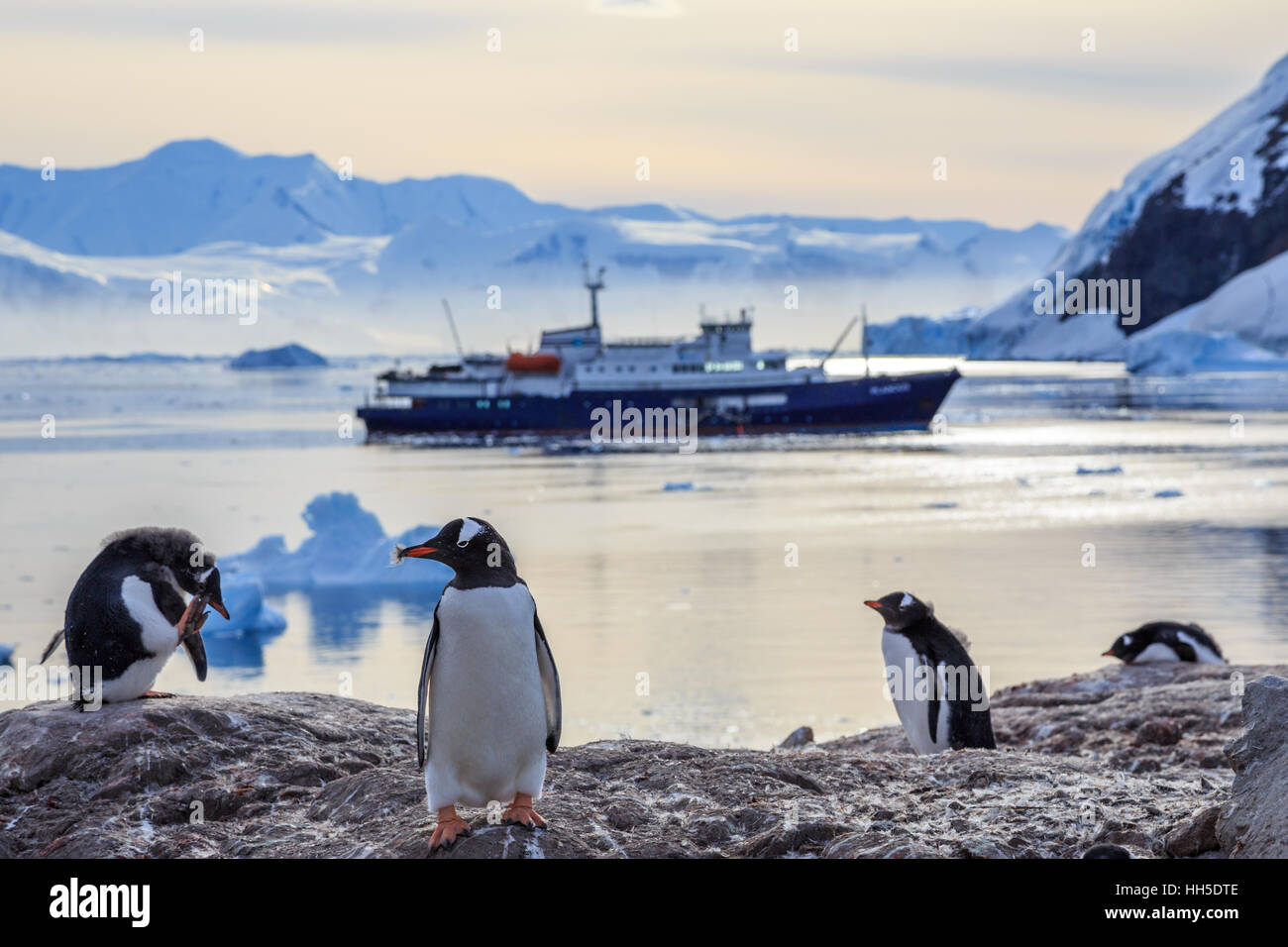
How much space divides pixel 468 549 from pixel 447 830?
959mm

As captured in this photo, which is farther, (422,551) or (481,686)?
(481,686)

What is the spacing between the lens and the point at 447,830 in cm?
469

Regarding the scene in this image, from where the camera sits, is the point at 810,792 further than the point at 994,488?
No

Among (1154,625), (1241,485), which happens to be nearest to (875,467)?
(1241,485)

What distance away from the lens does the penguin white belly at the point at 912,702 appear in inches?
349

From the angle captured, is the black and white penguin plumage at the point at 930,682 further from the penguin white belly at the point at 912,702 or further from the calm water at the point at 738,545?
the calm water at the point at 738,545

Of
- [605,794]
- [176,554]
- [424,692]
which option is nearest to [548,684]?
[424,692]

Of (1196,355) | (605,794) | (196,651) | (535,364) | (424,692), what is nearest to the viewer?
(424,692)

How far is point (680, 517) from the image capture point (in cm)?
3303

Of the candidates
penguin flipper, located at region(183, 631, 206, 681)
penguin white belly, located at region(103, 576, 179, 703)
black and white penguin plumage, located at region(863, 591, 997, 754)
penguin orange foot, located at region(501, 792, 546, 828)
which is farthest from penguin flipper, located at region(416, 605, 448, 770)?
black and white penguin plumage, located at region(863, 591, 997, 754)

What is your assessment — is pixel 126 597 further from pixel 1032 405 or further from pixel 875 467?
pixel 1032 405

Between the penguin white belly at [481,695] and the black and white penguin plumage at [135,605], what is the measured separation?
251cm

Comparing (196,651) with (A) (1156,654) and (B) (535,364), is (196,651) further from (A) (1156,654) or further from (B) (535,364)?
(B) (535,364)
